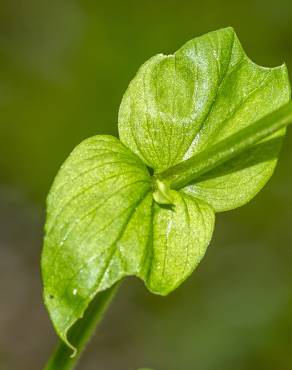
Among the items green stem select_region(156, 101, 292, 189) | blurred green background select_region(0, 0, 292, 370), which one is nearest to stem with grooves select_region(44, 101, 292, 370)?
green stem select_region(156, 101, 292, 189)

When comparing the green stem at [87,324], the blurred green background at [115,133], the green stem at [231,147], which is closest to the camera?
the green stem at [231,147]

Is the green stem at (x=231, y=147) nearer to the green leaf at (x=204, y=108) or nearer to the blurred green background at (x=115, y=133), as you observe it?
the green leaf at (x=204, y=108)

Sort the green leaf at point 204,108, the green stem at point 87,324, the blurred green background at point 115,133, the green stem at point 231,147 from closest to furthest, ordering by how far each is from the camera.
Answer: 1. the green stem at point 231,147
2. the green stem at point 87,324
3. the green leaf at point 204,108
4. the blurred green background at point 115,133

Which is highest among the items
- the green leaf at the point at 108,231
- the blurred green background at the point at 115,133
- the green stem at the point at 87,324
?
the green leaf at the point at 108,231

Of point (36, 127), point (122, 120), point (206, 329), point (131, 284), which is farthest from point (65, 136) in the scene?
point (122, 120)

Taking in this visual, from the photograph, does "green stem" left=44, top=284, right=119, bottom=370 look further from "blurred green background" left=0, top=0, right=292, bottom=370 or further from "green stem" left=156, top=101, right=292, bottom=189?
"blurred green background" left=0, top=0, right=292, bottom=370

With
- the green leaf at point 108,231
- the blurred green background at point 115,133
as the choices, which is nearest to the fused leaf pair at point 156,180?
the green leaf at point 108,231

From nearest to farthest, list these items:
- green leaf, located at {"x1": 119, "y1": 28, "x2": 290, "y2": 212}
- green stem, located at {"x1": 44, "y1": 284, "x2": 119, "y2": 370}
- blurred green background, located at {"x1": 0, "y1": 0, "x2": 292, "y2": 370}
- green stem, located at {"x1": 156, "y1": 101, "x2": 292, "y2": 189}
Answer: green stem, located at {"x1": 156, "y1": 101, "x2": 292, "y2": 189} < green stem, located at {"x1": 44, "y1": 284, "x2": 119, "y2": 370} < green leaf, located at {"x1": 119, "y1": 28, "x2": 290, "y2": 212} < blurred green background, located at {"x1": 0, "y1": 0, "x2": 292, "y2": 370}
